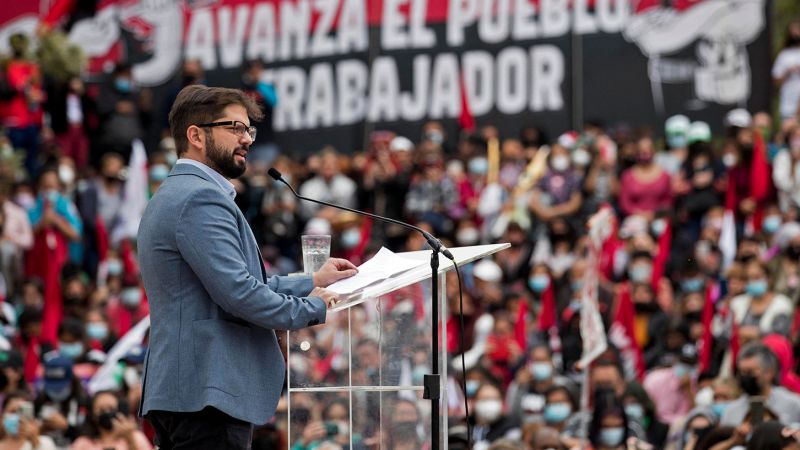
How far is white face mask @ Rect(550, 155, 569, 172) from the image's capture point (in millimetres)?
17156

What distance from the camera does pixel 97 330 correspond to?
1534 centimetres

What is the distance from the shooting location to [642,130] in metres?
17.1

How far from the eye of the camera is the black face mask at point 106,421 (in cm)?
1131

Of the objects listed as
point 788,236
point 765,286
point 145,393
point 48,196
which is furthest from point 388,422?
point 48,196

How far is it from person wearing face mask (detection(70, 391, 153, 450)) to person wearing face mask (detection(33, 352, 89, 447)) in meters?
0.61

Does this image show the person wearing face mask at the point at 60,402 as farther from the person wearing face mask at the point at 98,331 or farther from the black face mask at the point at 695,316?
the black face mask at the point at 695,316

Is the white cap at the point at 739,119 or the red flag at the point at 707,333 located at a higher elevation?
the white cap at the point at 739,119

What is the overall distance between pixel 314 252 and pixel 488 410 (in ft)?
24.1

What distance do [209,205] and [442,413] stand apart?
1225mm

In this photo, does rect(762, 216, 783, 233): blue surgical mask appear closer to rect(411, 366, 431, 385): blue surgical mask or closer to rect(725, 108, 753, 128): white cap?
rect(725, 108, 753, 128): white cap

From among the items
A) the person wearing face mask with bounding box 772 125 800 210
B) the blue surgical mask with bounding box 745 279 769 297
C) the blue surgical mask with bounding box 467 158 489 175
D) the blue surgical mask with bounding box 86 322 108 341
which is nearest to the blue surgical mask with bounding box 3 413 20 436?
the blue surgical mask with bounding box 86 322 108 341

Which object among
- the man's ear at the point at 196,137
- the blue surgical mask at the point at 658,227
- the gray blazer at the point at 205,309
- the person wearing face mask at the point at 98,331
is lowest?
the person wearing face mask at the point at 98,331

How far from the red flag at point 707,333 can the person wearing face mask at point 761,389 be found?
1811 mm

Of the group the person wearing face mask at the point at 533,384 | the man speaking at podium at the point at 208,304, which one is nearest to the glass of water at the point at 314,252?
the man speaking at podium at the point at 208,304
